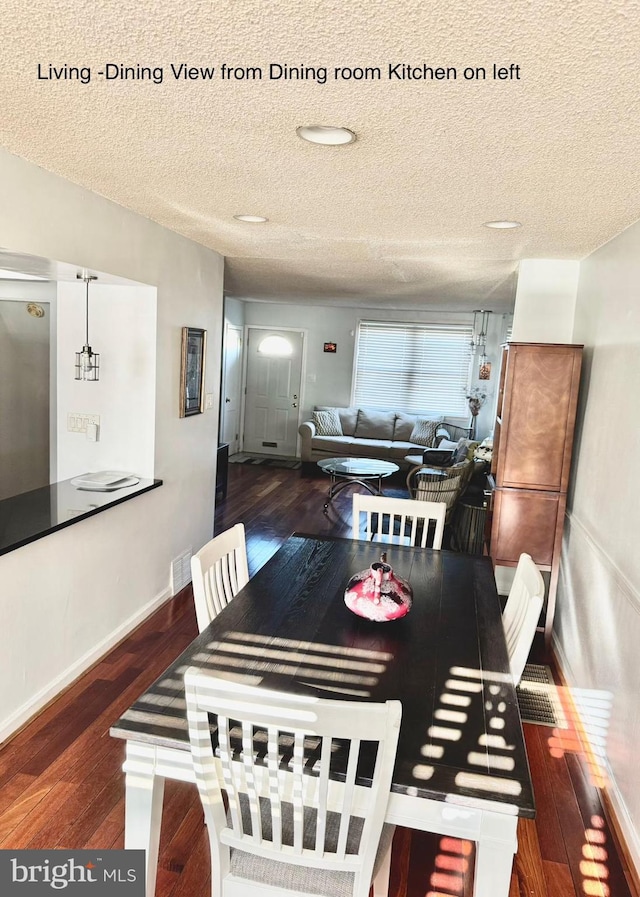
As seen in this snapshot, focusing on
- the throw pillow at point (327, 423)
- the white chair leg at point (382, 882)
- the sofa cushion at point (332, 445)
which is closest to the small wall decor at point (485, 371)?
the sofa cushion at point (332, 445)

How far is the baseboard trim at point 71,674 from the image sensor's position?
2.60 meters

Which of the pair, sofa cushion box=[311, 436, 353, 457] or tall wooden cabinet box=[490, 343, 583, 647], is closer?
tall wooden cabinet box=[490, 343, 583, 647]

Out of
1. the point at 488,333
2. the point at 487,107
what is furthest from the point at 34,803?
the point at 488,333

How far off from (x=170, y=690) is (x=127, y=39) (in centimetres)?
157

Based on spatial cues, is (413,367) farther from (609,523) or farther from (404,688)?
(404,688)

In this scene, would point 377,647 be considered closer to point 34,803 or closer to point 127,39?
point 34,803

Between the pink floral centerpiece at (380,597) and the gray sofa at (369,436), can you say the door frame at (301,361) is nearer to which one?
the gray sofa at (369,436)

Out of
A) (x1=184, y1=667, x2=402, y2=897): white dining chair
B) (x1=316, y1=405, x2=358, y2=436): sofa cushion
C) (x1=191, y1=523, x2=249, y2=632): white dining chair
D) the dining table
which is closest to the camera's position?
(x1=184, y1=667, x2=402, y2=897): white dining chair

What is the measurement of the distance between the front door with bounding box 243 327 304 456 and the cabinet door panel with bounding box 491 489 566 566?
597 centimetres

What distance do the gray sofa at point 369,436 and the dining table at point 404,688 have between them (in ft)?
19.1

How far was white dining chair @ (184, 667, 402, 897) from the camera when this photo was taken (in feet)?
4.11

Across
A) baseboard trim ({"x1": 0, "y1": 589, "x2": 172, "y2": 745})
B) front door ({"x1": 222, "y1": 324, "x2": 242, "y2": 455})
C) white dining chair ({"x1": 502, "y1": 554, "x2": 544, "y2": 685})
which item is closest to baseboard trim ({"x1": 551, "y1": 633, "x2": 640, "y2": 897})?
white dining chair ({"x1": 502, "y1": 554, "x2": 544, "y2": 685})

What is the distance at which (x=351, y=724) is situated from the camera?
1244 mm

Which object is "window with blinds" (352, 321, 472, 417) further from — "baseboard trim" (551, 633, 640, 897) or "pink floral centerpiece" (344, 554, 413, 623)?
"pink floral centerpiece" (344, 554, 413, 623)
